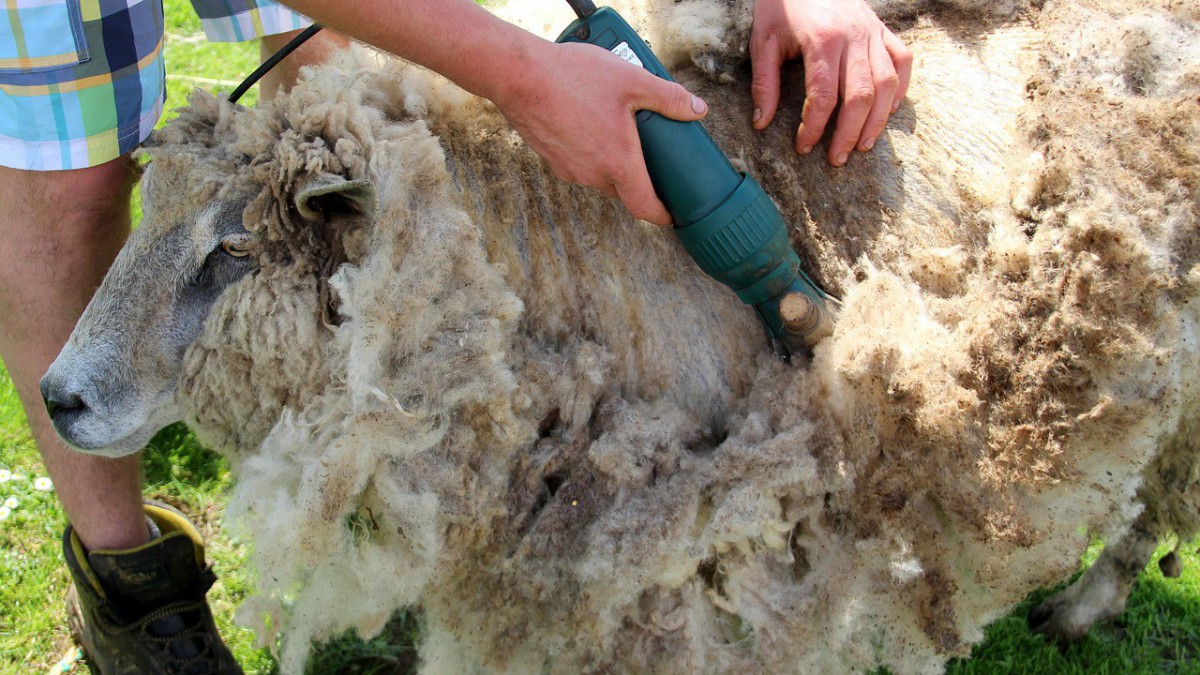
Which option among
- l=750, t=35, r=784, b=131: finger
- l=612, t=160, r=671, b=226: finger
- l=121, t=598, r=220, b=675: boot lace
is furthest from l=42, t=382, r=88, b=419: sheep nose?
l=750, t=35, r=784, b=131: finger

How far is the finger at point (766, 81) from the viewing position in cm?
195

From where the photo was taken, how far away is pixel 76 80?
1.96 metres

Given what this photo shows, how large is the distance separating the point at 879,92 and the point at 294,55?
1.70m

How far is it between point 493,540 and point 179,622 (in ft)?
3.96

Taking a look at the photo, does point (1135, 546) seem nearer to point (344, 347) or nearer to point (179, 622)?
point (344, 347)

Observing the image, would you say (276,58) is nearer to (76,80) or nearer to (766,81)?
(76,80)

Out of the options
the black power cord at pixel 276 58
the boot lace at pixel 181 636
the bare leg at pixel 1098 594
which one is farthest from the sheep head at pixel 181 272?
the bare leg at pixel 1098 594

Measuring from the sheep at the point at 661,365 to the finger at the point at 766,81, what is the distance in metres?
0.06

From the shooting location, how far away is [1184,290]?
1813 millimetres

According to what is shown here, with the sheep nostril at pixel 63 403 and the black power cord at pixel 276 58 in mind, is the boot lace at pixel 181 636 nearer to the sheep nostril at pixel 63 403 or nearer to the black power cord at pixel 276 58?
the sheep nostril at pixel 63 403

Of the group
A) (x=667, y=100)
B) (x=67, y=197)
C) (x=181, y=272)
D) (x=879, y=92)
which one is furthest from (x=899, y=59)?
(x=67, y=197)

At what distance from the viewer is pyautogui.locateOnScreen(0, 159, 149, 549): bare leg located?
2078 millimetres

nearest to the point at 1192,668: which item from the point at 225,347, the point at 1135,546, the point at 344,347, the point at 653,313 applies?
the point at 1135,546

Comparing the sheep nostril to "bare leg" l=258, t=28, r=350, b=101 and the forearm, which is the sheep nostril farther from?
"bare leg" l=258, t=28, r=350, b=101
